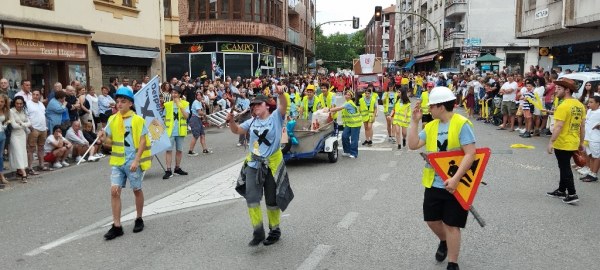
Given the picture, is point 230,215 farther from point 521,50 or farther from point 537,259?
point 521,50

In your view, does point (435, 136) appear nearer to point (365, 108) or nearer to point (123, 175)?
point (123, 175)

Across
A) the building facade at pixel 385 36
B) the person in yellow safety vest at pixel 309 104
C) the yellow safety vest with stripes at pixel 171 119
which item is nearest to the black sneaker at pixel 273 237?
the yellow safety vest with stripes at pixel 171 119

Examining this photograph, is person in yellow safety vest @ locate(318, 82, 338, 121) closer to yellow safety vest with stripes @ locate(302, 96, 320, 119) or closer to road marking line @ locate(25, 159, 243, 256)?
yellow safety vest with stripes @ locate(302, 96, 320, 119)

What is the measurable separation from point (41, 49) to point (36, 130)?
266 inches

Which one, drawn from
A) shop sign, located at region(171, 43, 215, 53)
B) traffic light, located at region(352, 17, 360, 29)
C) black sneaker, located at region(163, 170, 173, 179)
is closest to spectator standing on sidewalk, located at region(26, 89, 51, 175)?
black sneaker, located at region(163, 170, 173, 179)

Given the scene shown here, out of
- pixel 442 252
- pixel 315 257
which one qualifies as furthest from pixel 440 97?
pixel 315 257

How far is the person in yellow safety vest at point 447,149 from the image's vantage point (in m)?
4.39

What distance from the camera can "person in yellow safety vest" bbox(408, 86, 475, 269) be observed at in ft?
14.4

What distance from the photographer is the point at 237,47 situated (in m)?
35.7

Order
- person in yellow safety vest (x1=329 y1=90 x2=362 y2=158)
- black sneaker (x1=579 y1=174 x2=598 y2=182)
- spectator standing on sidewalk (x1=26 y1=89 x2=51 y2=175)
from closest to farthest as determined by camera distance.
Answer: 1. black sneaker (x1=579 y1=174 x2=598 y2=182)
2. spectator standing on sidewalk (x1=26 y1=89 x2=51 y2=175)
3. person in yellow safety vest (x1=329 y1=90 x2=362 y2=158)

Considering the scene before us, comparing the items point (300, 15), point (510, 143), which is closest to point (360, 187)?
point (510, 143)

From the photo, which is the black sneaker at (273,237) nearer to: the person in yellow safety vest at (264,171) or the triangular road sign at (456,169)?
the person in yellow safety vest at (264,171)

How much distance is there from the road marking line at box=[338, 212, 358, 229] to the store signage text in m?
29.9

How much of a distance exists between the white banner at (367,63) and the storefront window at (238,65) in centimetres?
895
